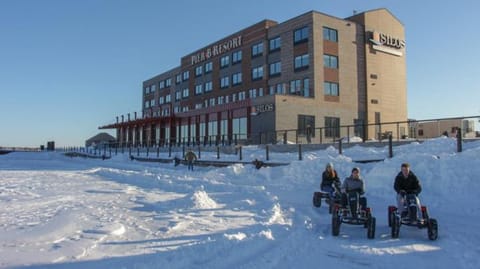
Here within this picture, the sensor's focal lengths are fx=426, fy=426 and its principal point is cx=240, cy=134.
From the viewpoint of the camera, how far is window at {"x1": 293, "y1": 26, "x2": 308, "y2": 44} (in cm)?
4312

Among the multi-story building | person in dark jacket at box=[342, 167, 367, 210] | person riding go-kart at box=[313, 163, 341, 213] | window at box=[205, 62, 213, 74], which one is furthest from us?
window at box=[205, 62, 213, 74]

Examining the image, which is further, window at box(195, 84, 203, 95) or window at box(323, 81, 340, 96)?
window at box(195, 84, 203, 95)

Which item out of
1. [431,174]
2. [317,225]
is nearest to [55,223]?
[317,225]

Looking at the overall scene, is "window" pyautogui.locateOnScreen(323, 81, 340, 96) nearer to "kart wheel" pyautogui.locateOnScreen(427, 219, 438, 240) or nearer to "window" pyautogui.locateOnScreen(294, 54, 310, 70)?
"window" pyautogui.locateOnScreen(294, 54, 310, 70)

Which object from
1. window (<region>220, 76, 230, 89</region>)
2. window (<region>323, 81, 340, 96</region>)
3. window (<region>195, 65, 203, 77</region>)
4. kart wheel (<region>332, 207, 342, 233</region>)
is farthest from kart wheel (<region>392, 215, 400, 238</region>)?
window (<region>195, 65, 203, 77</region>)

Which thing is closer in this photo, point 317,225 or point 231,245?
point 231,245

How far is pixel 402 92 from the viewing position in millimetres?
50000

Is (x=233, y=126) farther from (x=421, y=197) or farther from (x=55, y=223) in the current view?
(x=55, y=223)

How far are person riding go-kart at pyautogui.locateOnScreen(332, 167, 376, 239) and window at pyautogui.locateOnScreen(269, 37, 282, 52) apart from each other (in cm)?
3890

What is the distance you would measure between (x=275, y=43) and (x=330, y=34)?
6.47 meters

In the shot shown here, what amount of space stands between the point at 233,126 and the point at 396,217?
128 ft

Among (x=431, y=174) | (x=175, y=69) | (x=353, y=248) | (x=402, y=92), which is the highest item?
(x=175, y=69)

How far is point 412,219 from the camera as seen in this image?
8125 millimetres

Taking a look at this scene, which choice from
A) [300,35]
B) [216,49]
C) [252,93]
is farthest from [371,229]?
[216,49]
